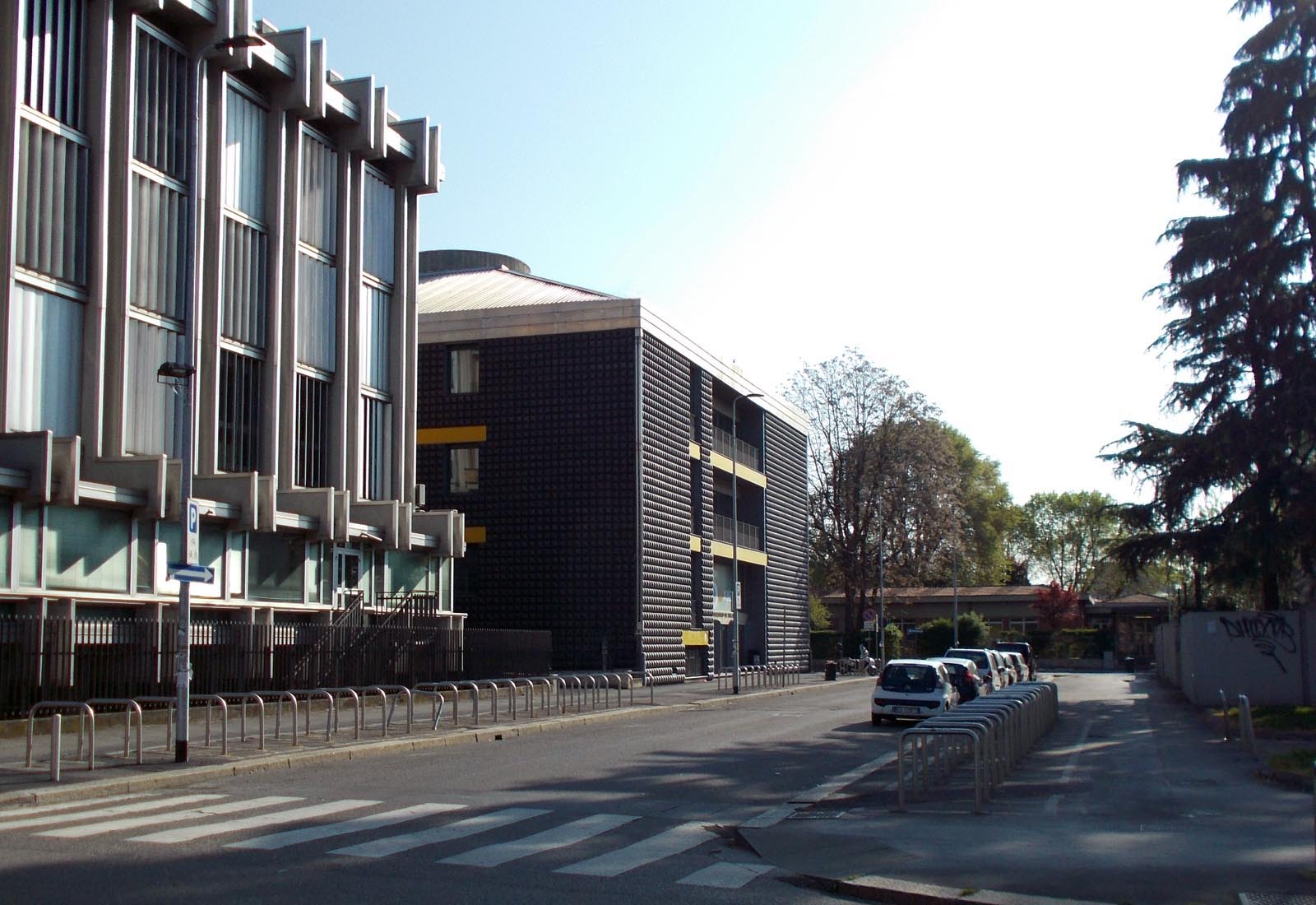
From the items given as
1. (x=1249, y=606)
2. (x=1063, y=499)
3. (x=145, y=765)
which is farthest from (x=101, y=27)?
(x=1063, y=499)

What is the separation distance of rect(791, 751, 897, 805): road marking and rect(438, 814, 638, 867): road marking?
256 centimetres

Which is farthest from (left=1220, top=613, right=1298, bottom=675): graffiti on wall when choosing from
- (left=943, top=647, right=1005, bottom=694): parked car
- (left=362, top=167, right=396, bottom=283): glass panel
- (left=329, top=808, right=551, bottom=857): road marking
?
(left=362, top=167, right=396, bottom=283): glass panel

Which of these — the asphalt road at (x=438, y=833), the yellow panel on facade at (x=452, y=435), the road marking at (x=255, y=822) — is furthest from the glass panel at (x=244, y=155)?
the road marking at (x=255, y=822)

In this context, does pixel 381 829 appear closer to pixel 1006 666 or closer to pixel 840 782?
pixel 840 782

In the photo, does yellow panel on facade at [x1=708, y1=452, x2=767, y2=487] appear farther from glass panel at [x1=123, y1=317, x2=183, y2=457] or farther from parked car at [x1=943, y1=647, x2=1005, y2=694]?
glass panel at [x1=123, y1=317, x2=183, y2=457]

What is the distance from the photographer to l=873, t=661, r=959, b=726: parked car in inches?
1040

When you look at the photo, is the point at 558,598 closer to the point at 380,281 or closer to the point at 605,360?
the point at 605,360

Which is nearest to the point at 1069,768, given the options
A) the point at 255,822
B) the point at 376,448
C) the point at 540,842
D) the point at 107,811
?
the point at 540,842

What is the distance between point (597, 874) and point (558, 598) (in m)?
35.8

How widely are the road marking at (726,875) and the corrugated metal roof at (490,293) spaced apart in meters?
36.9

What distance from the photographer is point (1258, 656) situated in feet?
92.7

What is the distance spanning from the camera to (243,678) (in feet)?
92.5

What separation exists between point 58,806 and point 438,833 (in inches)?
189

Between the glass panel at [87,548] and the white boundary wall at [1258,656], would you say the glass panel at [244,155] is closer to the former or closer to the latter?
the glass panel at [87,548]
